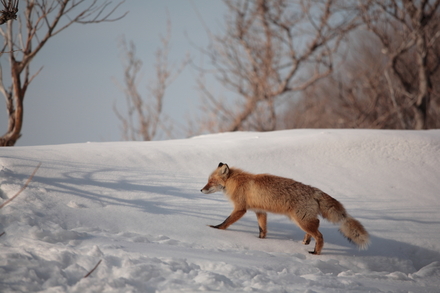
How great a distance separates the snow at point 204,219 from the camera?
10.3 ft

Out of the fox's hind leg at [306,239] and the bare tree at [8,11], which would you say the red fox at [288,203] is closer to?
the fox's hind leg at [306,239]

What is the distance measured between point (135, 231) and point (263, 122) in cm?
1208

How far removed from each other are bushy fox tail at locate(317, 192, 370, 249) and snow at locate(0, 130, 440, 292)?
29cm

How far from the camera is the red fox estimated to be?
4.50 metres

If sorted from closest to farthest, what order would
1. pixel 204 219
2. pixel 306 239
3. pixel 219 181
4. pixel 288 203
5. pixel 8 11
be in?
pixel 8 11
pixel 288 203
pixel 306 239
pixel 204 219
pixel 219 181

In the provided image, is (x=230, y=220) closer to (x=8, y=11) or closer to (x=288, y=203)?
(x=288, y=203)

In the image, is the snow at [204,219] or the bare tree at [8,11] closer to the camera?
the snow at [204,219]

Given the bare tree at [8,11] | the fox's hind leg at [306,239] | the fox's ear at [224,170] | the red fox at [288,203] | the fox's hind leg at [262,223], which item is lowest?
the fox's hind leg at [306,239]

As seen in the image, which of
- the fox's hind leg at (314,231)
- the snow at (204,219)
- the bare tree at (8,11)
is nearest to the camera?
the snow at (204,219)

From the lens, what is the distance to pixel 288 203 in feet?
15.2

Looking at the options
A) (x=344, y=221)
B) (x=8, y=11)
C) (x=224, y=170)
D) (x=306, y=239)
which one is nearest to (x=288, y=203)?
(x=306, y=239)

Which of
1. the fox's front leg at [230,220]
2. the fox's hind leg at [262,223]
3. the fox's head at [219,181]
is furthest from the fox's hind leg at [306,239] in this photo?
the fox's head at [219,181]

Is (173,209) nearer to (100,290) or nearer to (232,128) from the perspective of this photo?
(100,290)

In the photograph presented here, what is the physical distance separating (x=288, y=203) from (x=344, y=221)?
0.72 metres
